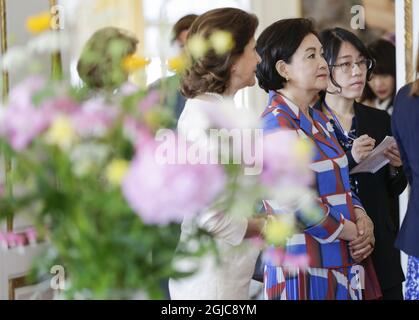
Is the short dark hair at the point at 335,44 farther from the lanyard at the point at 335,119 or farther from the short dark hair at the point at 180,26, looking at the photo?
the short dark hair at the point at 180,26

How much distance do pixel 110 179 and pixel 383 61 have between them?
2732 millimetres

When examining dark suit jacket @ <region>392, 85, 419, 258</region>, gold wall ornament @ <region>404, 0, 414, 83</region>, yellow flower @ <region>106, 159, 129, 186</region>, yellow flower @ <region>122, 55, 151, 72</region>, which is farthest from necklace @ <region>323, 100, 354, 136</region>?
yellow flower @ <region>106, 159, 129, 186</region>

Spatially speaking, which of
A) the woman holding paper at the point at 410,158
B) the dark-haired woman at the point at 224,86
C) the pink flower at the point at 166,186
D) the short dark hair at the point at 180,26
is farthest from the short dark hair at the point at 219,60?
the pink flower at the point at 166,186

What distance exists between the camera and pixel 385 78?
11.0 ft

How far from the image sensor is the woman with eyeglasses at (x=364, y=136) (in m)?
2.49

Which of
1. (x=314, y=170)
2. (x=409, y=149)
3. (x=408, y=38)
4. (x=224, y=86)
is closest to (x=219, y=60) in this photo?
(x=224, y=86)


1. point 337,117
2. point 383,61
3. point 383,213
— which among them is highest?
point 383,61

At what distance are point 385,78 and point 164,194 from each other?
2748 mm

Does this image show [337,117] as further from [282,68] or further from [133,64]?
[133,64]

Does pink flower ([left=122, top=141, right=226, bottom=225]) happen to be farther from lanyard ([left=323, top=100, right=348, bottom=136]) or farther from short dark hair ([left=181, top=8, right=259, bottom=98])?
lanyard ([left=323, top=100, right=348, bottom=136])

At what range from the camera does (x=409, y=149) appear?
2.16m

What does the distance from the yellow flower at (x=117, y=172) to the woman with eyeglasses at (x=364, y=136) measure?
1.71 meters
